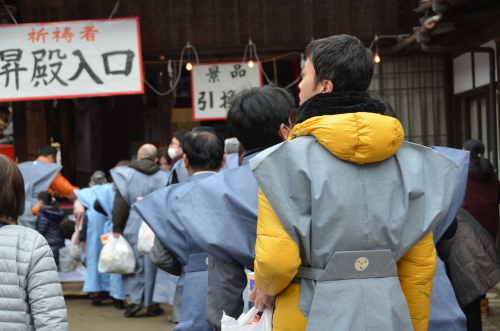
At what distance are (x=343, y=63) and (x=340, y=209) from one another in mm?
587

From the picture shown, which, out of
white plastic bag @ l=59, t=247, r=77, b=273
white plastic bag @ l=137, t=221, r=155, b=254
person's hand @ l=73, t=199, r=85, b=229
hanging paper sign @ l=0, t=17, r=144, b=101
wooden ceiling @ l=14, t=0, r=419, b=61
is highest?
wooden ceiling @ l=14, t=0, r=419, b=61

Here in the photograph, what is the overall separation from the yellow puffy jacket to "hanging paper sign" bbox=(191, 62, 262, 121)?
7.82 metres

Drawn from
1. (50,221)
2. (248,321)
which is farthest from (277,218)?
(50,221)

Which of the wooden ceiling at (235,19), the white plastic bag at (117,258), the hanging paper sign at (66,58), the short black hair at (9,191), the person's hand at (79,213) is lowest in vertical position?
the white plastic bag at (117,258)

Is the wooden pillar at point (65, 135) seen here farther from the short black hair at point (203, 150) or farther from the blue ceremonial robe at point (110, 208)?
the short black hair at point (203, 150)

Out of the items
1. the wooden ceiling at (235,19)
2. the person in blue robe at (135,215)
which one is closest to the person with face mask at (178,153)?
the person in blue robe at (135,215)

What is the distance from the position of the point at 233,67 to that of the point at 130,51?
1748mm

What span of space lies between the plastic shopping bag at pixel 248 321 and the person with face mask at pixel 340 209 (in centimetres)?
6

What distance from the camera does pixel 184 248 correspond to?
4.13 m

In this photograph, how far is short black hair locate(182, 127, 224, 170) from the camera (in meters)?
4.13

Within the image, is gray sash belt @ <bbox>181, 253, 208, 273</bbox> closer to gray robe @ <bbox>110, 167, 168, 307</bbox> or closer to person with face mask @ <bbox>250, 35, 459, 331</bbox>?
person with face mask @ <bbox>250, 35, 459, 331</bbox>

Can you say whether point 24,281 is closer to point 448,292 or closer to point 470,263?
point 448,292

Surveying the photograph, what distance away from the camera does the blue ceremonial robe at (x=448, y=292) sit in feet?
12.0

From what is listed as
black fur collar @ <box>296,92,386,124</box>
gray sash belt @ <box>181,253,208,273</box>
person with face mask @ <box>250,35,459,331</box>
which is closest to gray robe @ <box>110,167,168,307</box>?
gray sash belt @ <box>181,253,208,273</box>
